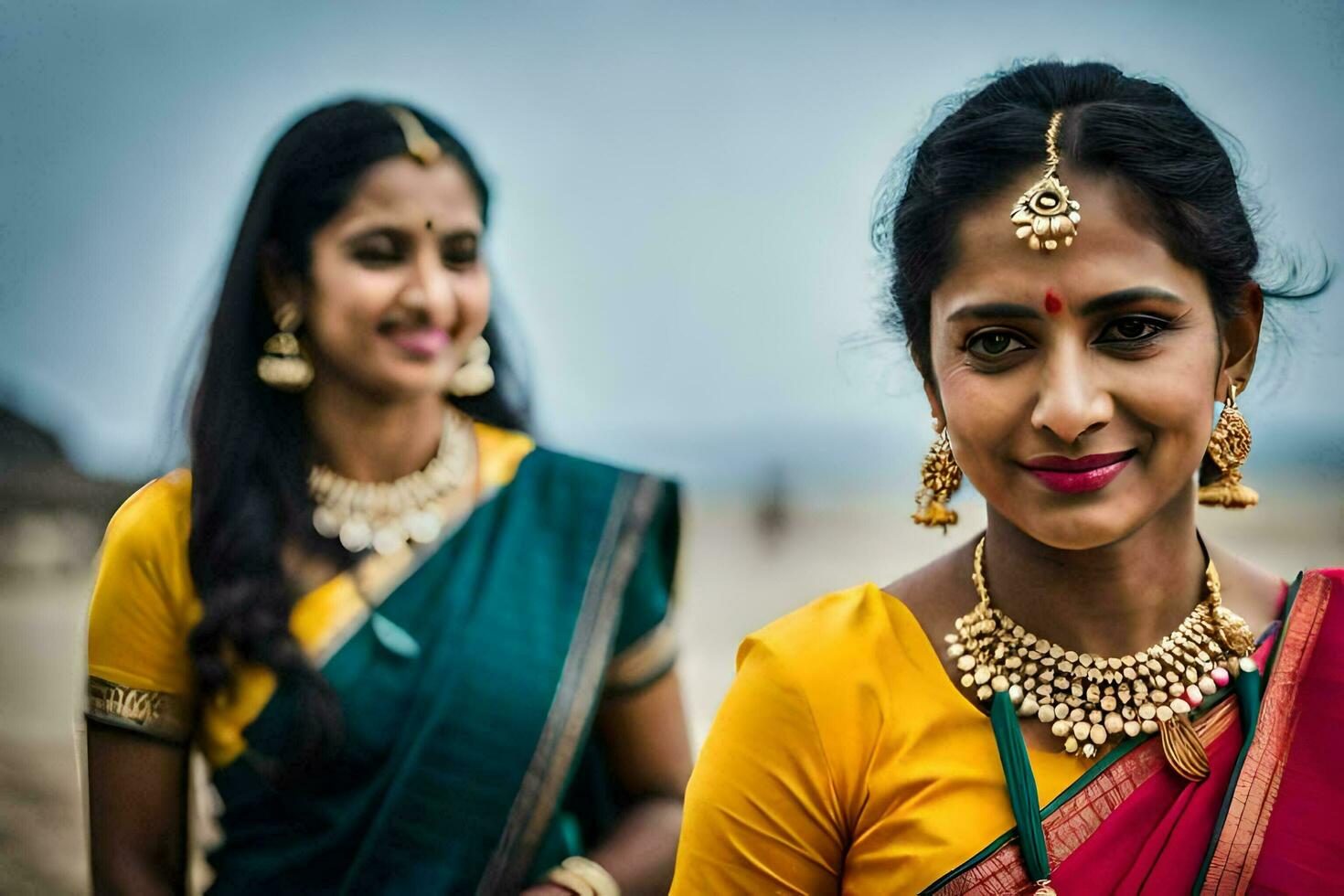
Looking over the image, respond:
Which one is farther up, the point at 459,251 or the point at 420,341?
the point at 459,251

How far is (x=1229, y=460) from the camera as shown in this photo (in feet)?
6.30

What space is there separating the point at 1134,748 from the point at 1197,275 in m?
0.60

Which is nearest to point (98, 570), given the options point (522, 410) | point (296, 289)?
point (296, 289)

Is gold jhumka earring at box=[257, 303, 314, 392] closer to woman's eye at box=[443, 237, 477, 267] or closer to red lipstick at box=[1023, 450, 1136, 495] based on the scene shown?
woman's eye at box=[443, 237, 477, 267]

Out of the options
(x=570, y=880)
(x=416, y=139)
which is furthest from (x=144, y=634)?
(x=416, y=139)

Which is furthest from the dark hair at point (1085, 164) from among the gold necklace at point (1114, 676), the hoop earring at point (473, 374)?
the hoop earring at point (473, 374)

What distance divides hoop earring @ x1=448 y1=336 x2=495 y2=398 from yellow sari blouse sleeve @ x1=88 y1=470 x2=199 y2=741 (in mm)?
563

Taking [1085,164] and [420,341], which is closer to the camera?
[1085,164]

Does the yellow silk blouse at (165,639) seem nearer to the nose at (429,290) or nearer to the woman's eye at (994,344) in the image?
the nose at (429,290)

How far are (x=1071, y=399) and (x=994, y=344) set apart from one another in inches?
5.6

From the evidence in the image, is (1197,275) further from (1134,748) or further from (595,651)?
(595,651)

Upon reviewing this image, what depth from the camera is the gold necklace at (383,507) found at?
259 cm

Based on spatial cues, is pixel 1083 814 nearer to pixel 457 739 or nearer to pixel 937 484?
pixel 937 484

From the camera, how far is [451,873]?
2.46 m
